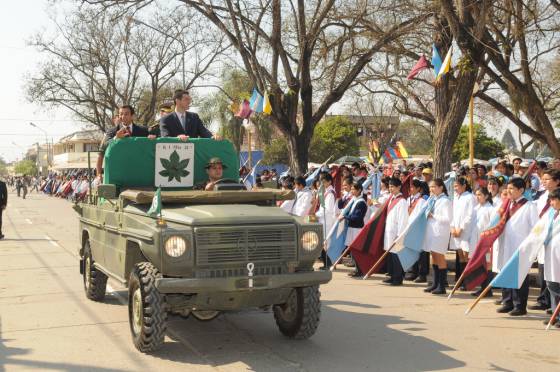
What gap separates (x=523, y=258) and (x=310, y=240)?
286 cm

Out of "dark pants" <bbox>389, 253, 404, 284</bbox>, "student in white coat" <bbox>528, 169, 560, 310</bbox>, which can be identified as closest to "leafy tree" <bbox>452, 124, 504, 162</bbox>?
"dark pants" <bbox>389, 253, 404, 284</bbox>

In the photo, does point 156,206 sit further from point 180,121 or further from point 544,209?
point 544,209

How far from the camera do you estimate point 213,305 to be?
20.5 feet

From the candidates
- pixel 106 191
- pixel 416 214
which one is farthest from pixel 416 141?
pixel 106 191

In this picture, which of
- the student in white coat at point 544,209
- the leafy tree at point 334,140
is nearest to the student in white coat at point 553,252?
the student in white coat at point 544,209

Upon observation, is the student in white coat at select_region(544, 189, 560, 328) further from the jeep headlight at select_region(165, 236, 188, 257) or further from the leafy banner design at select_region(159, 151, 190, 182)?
the leafy banner design at select_region(159, 151, 190, 182)

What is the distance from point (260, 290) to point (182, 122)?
343 centimetres

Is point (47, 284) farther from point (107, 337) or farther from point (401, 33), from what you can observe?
point (401, 33)

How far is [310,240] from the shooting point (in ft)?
21.4

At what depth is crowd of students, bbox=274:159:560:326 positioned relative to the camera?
27.6 ft

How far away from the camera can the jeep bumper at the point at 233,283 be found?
19.4ft

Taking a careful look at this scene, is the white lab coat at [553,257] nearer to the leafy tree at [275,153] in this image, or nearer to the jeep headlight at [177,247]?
the jeep headlight at [177,247]

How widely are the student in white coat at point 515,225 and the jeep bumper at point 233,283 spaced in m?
3.44

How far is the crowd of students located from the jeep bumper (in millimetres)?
1150
